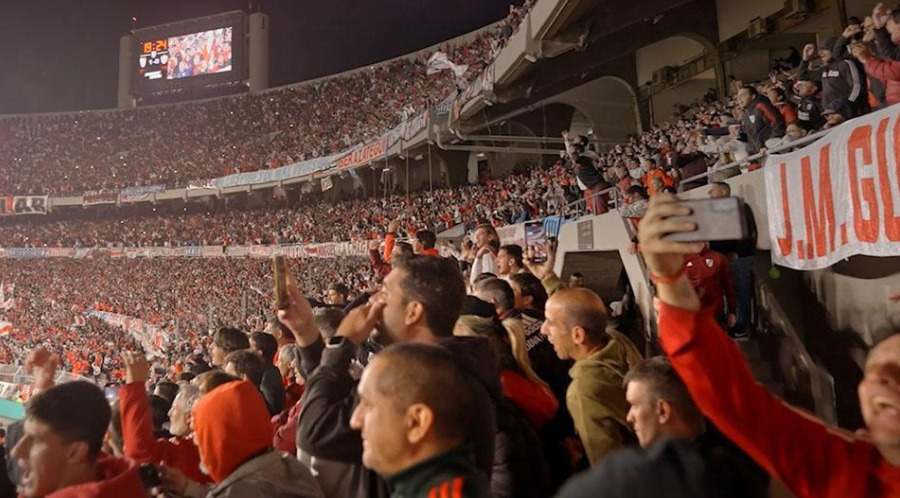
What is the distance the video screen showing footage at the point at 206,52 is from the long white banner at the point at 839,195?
4046cm

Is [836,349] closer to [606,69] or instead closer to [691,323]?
[691,323]

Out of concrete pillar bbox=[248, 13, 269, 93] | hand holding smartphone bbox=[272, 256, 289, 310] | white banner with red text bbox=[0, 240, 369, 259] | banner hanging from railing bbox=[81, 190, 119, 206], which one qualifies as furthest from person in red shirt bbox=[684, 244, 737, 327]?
concrete pillar bbox=[248, 13, 269, 93]

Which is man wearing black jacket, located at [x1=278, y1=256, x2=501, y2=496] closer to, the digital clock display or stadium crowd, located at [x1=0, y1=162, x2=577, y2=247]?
stadium crowd, located at [x1=0, y1=162, x2=577, y2=247]

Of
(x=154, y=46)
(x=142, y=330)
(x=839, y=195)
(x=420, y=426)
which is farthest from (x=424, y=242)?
(x=154, y=46)

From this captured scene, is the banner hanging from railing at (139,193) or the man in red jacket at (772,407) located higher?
the banner hanging from railing at (139,193)

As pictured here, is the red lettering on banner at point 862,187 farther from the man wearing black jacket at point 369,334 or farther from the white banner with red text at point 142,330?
the white banner with red text at point 142,330

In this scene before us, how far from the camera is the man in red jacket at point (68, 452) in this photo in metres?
2.08

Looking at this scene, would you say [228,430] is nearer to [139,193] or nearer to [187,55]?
[139,193]

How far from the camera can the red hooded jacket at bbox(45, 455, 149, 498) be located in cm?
199

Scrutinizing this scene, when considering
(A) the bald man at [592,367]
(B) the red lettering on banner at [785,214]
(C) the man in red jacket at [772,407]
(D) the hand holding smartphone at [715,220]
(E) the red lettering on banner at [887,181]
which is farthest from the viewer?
(B) the red lettering on banner at [785,214]

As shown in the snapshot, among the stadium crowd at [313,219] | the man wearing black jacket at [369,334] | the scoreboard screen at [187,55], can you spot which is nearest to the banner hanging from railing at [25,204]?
the stadium crowd at [313,219]

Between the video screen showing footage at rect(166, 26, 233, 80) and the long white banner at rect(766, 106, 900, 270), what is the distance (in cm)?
4046

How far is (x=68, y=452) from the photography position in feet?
6.98

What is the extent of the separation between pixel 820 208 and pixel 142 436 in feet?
14.5
